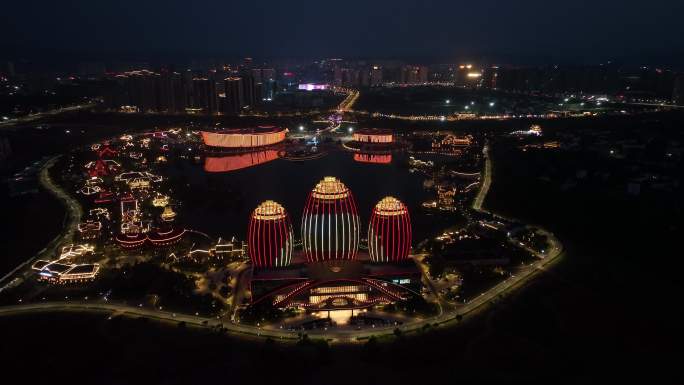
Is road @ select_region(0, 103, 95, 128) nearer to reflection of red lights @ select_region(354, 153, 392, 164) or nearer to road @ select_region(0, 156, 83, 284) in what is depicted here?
road @ select_region(0, 156, 83, 284)

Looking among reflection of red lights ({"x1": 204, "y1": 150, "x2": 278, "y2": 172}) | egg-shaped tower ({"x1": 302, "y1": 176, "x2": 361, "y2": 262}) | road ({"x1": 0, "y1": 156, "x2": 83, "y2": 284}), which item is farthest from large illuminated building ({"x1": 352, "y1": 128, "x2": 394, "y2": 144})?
egg-shaped tower ({"x1": 302, "y1": 176, "x2": 361, "y2": 262})

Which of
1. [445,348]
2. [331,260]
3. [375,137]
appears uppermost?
[331,260]

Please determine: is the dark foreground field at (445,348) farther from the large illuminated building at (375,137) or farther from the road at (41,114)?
the road at (41,114)

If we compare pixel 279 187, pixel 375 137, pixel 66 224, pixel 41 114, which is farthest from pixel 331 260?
pixel 41 114

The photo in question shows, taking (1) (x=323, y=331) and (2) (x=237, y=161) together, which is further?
(2) (x=237, y=161)

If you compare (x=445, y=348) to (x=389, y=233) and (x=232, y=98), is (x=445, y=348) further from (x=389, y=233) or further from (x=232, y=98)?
(x=232, y=98)

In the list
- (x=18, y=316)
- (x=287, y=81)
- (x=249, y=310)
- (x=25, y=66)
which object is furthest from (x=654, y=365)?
(x=25, y=66)
